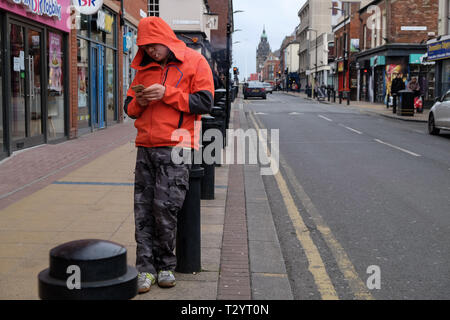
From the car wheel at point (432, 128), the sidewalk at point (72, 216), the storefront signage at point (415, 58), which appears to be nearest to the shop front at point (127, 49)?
the car wheel at point (432, 128)

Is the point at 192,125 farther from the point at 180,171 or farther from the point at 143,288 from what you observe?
the point at 143,288

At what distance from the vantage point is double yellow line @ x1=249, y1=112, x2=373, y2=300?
4.31 m

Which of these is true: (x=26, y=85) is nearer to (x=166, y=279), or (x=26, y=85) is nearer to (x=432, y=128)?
(x=166, y=279)

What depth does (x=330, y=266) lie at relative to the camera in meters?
4.92

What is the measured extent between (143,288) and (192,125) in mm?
1196

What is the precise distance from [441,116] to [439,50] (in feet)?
46.7

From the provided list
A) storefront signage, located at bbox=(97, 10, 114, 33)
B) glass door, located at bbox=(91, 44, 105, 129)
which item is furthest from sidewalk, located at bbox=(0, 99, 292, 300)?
storefront signage, located at bbox=(97, 10, 114, 33)

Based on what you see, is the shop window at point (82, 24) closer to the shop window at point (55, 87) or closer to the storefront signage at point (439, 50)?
the shop window at point (55, 87)

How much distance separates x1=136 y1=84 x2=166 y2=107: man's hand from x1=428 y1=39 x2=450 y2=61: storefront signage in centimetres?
2758


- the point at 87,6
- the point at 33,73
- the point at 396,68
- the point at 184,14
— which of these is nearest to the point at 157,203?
the point at 33,73

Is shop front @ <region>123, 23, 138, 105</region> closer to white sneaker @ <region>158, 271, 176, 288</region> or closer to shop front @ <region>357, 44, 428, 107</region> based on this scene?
white sneaker @ <region>158, 271, 176, 288</region>

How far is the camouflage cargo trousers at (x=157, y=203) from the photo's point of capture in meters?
4.09
